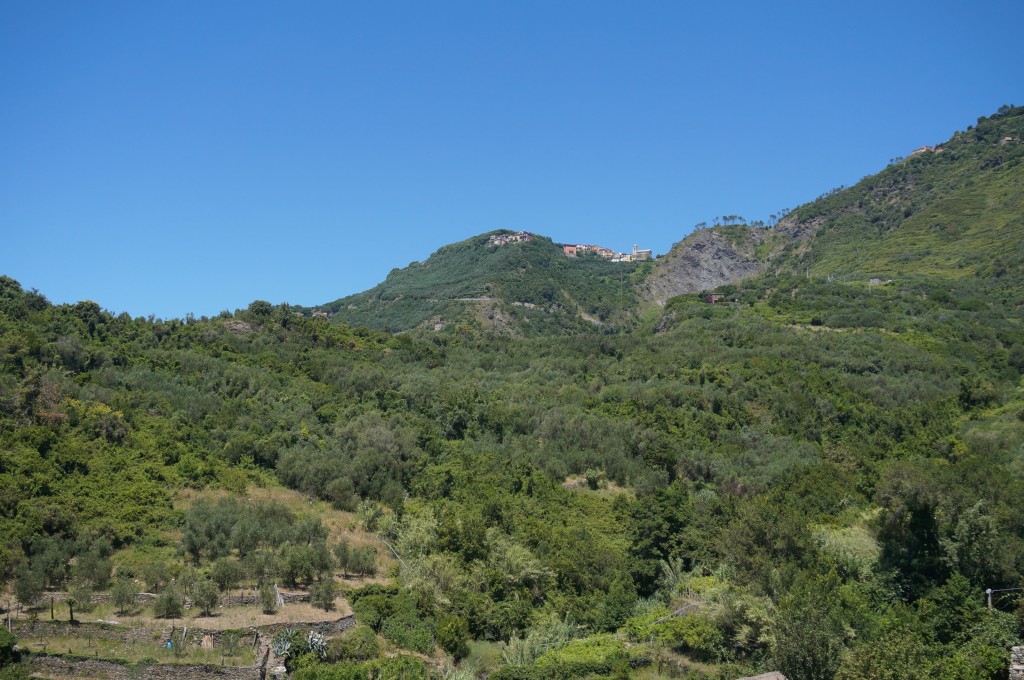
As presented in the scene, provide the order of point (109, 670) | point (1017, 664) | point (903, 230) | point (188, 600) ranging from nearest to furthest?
point (1017, 664)
point (109, 670)
point (188, 600)
point (903, 230)

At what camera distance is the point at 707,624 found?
84.7 ft

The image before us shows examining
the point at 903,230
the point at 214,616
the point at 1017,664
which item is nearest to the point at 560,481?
the point at 214,616

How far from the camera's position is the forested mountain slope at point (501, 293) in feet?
336

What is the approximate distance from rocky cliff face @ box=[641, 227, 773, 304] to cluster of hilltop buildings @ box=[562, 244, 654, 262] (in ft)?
52.5

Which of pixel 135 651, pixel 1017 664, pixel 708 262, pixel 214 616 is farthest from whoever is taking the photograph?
pixel 708 262

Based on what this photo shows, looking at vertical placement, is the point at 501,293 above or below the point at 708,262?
below

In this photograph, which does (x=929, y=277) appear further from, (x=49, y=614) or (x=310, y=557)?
(x=49, y=614)

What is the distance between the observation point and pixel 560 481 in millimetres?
44344

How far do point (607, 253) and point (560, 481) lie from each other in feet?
419

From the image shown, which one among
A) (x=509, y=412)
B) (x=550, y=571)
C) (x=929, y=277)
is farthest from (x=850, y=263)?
(x=550, y=571)

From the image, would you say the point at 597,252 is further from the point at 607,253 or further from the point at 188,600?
the point at 188,600

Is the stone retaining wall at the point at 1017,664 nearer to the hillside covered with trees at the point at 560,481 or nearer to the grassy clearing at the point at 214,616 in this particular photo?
the hillside covered with trees at the point at 560,481

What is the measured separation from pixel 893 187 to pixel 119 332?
4546 inches

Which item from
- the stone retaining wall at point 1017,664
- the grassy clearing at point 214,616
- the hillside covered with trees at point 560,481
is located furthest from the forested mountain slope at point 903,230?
the grassy clearing at point 214,616
